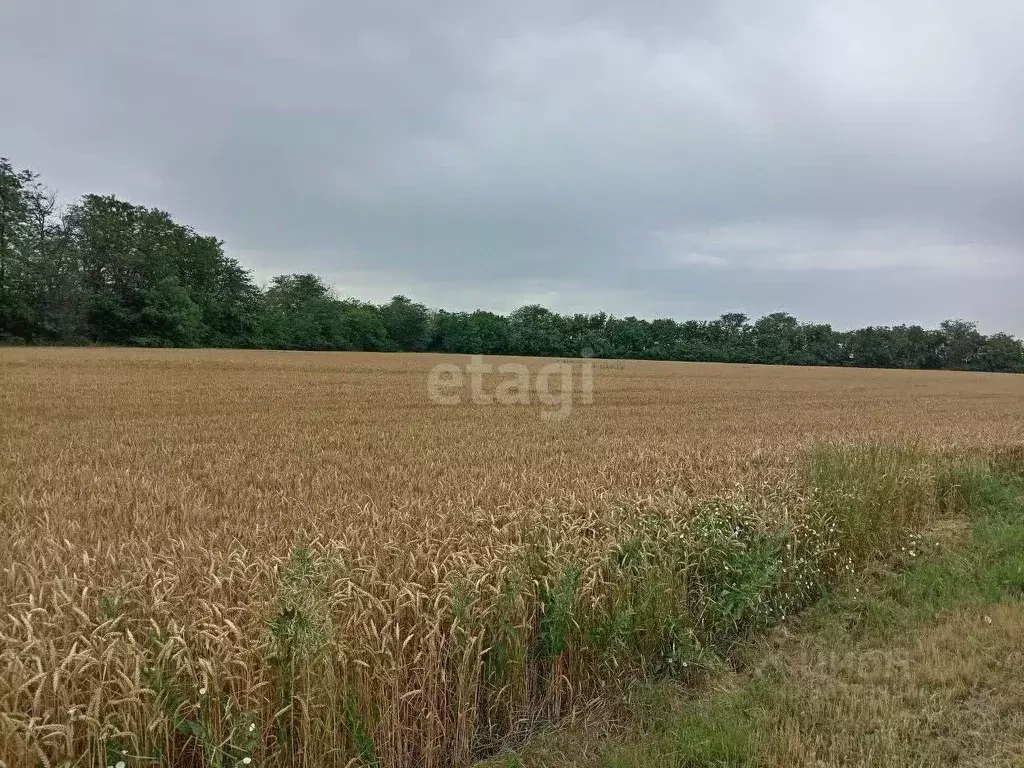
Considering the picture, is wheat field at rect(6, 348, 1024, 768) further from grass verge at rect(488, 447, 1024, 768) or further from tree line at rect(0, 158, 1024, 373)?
tree line at rect(0, 158, 1024, 373)

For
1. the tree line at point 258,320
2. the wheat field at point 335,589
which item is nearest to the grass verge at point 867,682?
the wheat field at point 335,589

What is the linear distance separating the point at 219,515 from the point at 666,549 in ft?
13.1

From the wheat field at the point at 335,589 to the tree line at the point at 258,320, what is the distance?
5618 centimetres

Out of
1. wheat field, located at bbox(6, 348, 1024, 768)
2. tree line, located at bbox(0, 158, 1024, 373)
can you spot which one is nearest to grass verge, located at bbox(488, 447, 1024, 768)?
wheat field, located at bbox(6, 348, 1024, 768)

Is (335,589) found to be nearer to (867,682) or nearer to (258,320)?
(867,682)

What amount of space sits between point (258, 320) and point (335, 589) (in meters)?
77.6

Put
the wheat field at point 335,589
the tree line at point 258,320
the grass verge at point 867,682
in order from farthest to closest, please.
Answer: the tree line at point 258,320 → the grass verge at point 867,682 → the wheat field at point 335,589

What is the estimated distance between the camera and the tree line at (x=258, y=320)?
5306 centimetres

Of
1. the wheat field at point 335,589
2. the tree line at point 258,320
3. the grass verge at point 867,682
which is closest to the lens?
the wheat field at point 335,589

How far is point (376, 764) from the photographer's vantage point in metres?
3.08

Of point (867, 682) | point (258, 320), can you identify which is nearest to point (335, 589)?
point (867, 682)

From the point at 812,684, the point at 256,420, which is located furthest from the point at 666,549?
the point at 256,420

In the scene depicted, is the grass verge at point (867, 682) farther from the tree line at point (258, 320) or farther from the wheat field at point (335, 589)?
the tree line at point (258, 320)

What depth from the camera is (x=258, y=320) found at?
73.9m
